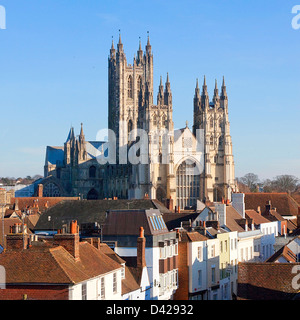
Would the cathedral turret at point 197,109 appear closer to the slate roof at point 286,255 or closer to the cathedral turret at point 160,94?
the cathedral turret at point 160,94

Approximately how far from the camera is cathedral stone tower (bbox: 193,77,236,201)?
108 meters

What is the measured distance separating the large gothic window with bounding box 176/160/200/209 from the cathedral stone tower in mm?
1656

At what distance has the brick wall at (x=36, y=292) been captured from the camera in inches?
747

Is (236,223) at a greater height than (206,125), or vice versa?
(206,125)


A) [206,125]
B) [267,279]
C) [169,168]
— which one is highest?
[206,125]

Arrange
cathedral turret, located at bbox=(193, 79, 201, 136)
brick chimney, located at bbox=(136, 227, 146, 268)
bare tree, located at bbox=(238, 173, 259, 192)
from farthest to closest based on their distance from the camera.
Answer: bare tree, located at bbox=(238, 173, 259, 192) < cathedral turret, located at bbox=(193, 79, 201, 136) < brick chimney, located at bbox=(136, 227, 146, 268)

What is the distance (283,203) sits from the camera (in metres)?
68.1

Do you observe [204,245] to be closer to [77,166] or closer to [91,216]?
[91,216]

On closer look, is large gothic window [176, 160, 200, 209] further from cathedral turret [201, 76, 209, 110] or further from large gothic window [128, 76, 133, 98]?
large gothic window [128, 76, 133, 98]

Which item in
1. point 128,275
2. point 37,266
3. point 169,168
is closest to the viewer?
point 37,266

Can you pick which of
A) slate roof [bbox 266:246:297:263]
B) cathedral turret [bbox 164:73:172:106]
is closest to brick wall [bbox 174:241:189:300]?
slate roof [bbox 266:246:297:263]

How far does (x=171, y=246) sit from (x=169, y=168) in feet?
246

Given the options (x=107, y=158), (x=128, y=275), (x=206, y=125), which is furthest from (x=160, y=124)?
(x=128, y=275)

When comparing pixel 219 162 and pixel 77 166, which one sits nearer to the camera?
pixel 219 162
